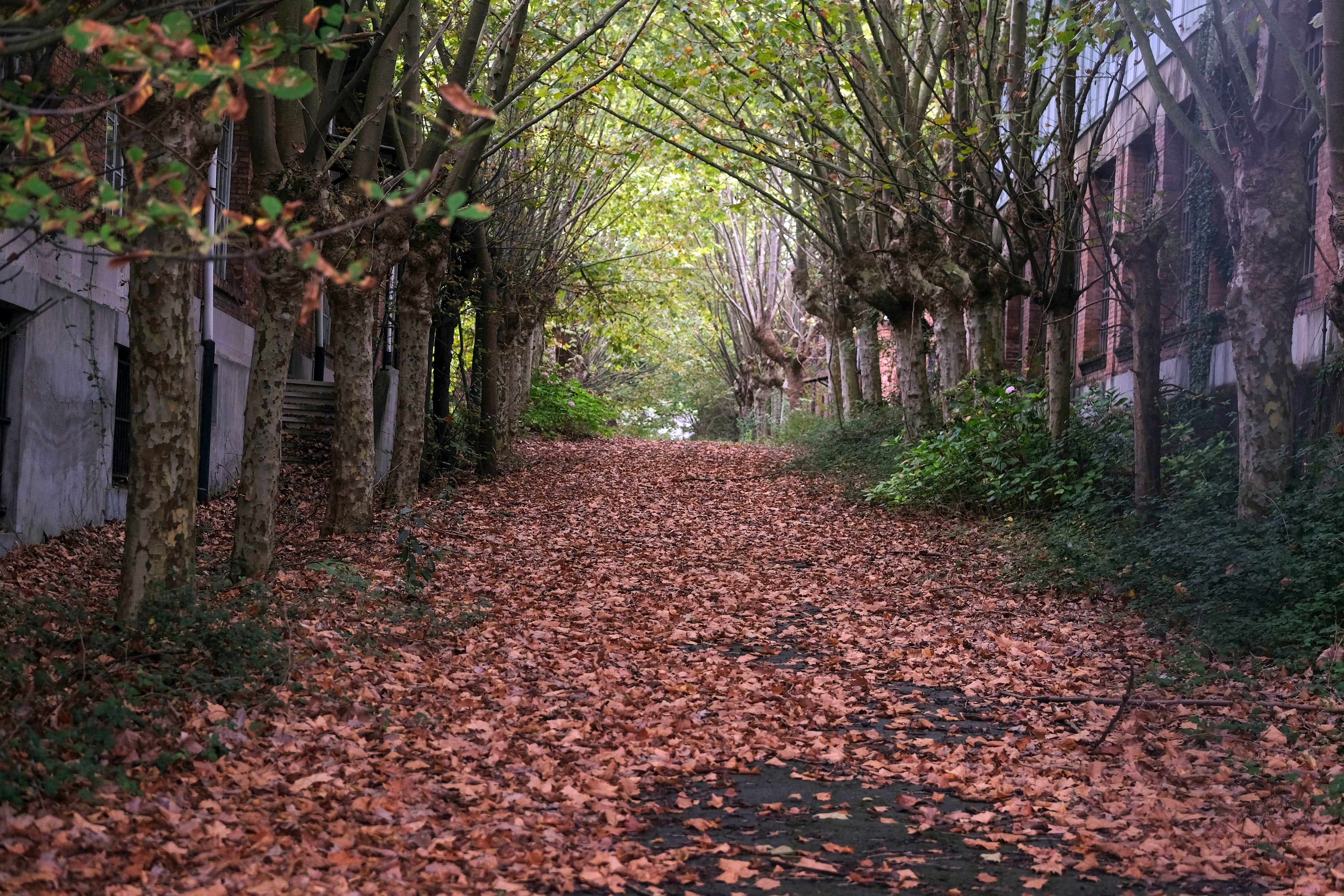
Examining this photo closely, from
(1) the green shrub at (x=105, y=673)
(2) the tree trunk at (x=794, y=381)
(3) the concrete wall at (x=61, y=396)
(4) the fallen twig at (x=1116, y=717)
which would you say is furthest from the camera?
(2) the tree trunk at (x=794, y=381)

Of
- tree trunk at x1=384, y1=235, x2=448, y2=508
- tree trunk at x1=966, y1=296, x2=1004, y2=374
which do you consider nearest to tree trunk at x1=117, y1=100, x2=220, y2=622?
tree trunk at x1=384, y1=235, x2=448, y2=508

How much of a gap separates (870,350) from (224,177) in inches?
501

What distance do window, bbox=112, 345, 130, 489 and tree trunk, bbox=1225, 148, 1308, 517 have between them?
33.0ft

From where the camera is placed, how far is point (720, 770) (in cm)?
585

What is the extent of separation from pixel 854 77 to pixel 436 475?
315 inches

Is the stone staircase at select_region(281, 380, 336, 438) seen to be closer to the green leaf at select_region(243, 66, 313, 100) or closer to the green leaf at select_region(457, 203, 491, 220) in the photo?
the green leaf at select_region(243, 66, 313, 100)

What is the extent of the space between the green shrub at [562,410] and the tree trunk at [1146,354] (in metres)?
17.9

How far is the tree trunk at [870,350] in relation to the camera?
2203 cm

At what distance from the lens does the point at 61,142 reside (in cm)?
954

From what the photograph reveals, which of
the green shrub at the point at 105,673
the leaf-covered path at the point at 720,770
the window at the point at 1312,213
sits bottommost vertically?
the leaf-covered path at the point at 720,770

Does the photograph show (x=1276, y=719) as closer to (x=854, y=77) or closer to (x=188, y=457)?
(x=188, y=457)

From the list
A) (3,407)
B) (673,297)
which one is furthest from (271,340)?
(673,297)

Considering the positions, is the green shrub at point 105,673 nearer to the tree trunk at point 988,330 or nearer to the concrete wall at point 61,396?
the concrete wall at point 61,396

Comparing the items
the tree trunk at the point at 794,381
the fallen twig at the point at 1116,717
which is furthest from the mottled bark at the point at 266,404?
the tree trunk at the point at 794,381
